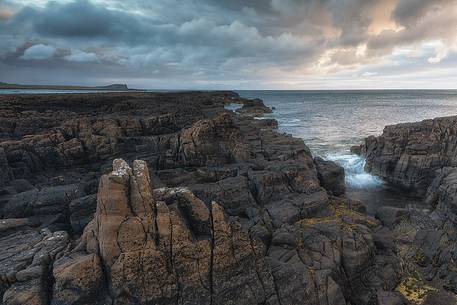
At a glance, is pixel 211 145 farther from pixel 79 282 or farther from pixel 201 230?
pixel 79 282

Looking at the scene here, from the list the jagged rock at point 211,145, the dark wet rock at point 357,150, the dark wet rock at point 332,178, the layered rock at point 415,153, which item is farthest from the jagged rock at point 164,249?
the dark wet rock at point 357,150

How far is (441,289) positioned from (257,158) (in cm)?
1822

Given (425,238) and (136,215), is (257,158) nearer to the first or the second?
(425,238)

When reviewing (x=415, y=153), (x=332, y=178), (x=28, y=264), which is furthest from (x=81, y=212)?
(x=415, y=153)

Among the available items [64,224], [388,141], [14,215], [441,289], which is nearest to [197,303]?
[64,224]

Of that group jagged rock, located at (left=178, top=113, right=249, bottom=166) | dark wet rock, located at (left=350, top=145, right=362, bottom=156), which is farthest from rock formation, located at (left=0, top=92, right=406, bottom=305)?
dark wet rock, located at (left=350, top=145, right=362, bottom=156)

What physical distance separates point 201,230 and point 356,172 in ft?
121

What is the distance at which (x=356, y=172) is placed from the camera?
46281mm

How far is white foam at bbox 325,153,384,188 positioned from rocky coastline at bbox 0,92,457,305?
920 centimetres

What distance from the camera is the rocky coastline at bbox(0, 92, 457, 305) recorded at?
13.1 m

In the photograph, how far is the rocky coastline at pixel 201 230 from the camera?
1311 cm

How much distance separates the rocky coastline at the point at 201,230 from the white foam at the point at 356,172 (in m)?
9.20

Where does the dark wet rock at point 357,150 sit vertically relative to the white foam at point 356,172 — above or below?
above

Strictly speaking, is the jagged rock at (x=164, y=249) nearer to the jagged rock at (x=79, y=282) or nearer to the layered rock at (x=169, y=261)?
the layered rock at (x=169, y=261)
